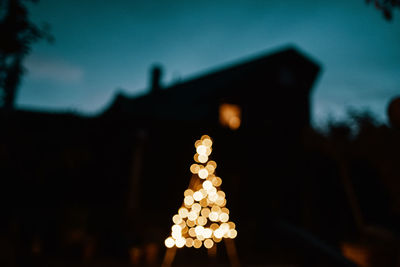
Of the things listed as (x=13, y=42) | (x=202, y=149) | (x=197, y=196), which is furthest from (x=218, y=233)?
(x=13, y=42)

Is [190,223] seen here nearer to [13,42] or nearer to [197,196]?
[197,196]

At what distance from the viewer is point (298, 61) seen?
1272 cm

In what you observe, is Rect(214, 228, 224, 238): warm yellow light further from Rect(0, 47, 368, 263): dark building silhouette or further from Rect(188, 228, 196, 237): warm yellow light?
Rect(0, 47, 368, 263): dark building silhouette

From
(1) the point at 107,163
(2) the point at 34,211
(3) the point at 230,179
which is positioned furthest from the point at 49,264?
(3) the point at 230,179

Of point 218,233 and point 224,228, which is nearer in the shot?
point 218,233

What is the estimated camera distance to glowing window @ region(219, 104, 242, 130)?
33.9 feet

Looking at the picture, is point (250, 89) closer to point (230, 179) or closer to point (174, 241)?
point (230, 179)

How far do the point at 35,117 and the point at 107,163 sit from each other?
2.61 m

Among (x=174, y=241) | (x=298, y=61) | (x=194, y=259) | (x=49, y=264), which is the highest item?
(x=298, y=61)

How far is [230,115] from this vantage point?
10633 mm

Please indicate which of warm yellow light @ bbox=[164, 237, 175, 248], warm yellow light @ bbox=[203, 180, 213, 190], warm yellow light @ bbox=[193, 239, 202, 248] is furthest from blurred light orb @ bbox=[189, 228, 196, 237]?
warm yellow light @ bbox=[203, 180, 213, 190]

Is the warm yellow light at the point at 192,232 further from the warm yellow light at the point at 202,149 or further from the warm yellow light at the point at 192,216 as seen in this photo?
the warm yellow light at the point at 202,149

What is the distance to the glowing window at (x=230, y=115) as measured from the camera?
33.9 ft

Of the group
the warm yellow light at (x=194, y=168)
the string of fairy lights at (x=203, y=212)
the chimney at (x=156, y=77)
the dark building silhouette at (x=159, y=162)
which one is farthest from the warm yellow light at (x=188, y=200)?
the chimney at (x=156, y=77)
